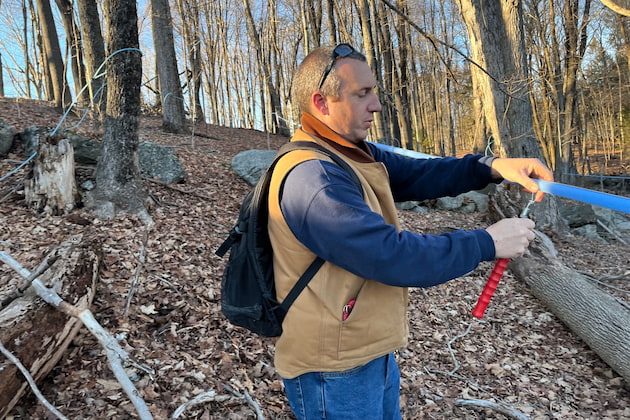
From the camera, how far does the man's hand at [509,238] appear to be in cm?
135

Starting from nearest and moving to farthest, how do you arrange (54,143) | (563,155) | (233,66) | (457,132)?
(54,143)
(563,155)
(233,66)
(457,132)

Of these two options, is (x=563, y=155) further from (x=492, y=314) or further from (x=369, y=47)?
(x=492, y=314)

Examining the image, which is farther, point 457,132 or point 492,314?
point 457,132

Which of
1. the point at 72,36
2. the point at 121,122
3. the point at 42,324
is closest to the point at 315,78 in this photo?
the point at 42,324

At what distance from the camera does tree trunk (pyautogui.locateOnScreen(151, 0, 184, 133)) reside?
1105 cm

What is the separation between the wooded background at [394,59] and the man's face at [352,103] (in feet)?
9.02

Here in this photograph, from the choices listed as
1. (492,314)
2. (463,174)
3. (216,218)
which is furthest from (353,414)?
(216,218)

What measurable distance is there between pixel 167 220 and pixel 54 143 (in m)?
1.53

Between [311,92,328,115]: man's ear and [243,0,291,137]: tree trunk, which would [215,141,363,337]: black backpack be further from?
[243,0,291,137]: tree trunk

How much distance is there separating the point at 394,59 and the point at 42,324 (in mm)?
17679

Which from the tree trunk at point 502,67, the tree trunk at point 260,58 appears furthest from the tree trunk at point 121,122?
the tree trunk at point 260,58

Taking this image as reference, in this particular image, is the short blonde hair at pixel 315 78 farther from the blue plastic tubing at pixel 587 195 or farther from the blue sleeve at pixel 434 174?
the blue plastic tubing at pixel 587 195

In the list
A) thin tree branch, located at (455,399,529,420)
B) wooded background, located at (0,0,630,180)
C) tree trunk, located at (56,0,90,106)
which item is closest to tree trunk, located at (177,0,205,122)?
wooded background, located at (0,0,630,180)

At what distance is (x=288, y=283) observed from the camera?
144cm
